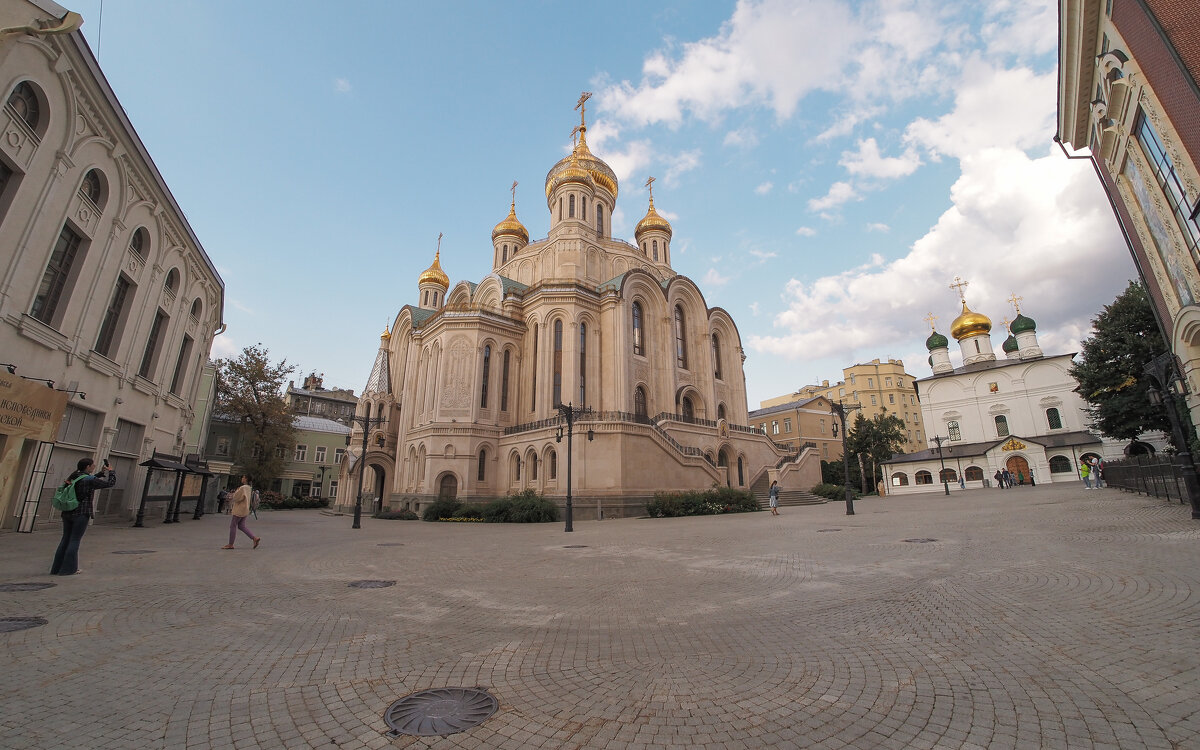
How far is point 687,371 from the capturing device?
118ft

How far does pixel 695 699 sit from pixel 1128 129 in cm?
2069

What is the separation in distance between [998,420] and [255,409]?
64976 millimetres

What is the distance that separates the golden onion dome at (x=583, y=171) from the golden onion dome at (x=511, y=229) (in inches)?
185

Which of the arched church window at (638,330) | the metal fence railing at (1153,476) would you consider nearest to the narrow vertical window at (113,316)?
the arched church window at (638,330)

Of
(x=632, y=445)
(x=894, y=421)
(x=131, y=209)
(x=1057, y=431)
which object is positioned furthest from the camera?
(x=894, y=421)

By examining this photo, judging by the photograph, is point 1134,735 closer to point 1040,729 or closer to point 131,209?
point 1040,729

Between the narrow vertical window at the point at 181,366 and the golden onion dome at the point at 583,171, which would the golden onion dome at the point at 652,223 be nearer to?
the golden onion dome at the point at 583,171

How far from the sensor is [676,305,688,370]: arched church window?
36.4 meters

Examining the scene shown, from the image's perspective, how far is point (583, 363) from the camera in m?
32.1

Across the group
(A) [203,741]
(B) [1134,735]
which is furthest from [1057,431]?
(A) [203,741]

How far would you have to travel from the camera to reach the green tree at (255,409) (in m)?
38.0

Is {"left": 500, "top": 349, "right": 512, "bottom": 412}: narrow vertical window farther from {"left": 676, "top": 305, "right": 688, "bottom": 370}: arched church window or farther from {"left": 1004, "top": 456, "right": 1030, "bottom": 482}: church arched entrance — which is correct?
{"left": 1004, "top": 456, "right": 1030, "bottom": 482}: church arched entrance

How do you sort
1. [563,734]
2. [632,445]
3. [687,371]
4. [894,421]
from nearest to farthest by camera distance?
[563,734] < [632,445] < [687,371] < [894,421]

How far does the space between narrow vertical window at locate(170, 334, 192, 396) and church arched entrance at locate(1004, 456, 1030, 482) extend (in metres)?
58.5
